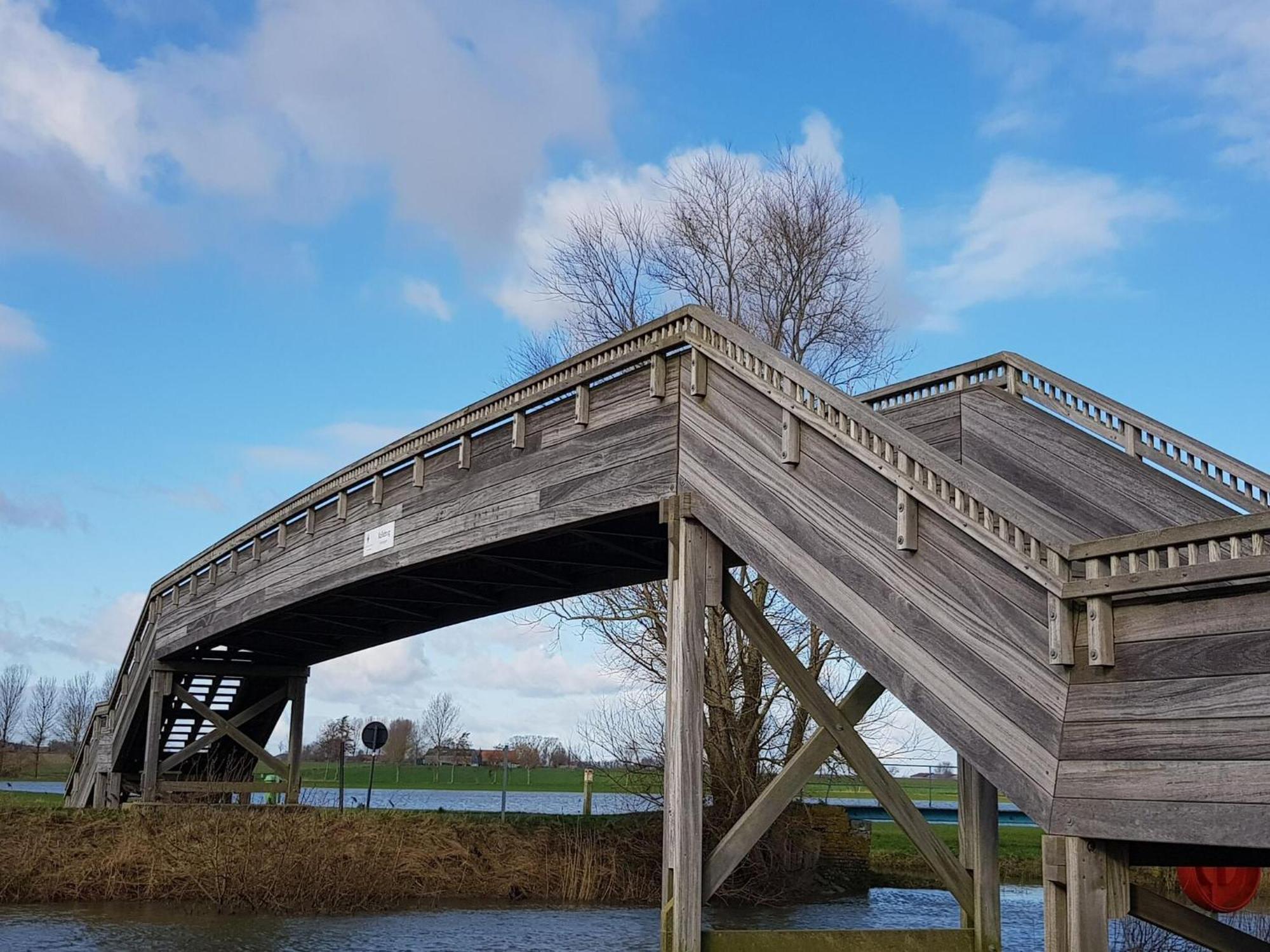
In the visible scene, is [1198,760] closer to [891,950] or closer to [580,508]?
[891,950]

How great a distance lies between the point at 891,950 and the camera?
10359mm

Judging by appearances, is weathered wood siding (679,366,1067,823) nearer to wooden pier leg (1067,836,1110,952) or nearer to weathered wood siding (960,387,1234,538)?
wooden pier leg (1067,836,1110,952)

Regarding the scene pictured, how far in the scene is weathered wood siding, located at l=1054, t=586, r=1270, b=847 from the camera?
649cm

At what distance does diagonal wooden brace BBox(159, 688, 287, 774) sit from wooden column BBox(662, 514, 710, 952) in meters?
16.4

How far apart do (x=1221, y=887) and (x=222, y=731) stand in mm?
18367

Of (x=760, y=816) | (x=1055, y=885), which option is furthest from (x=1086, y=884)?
(x=760, y=816)

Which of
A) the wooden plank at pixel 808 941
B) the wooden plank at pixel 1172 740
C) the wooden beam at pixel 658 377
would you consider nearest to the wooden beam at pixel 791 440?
the wooden beam at pixel 658 377

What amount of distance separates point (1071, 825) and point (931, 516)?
222 centimetres

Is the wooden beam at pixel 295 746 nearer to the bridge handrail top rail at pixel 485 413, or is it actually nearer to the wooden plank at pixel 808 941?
the bridge handrail top rail at pixel 485 413

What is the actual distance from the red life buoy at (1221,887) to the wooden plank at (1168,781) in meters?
6.46

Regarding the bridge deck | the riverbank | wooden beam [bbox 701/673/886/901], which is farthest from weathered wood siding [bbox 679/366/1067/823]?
the riverbank

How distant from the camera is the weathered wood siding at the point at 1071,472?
10320mm

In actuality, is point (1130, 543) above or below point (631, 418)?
below

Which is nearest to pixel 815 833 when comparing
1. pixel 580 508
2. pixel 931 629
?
pixel 580 508
